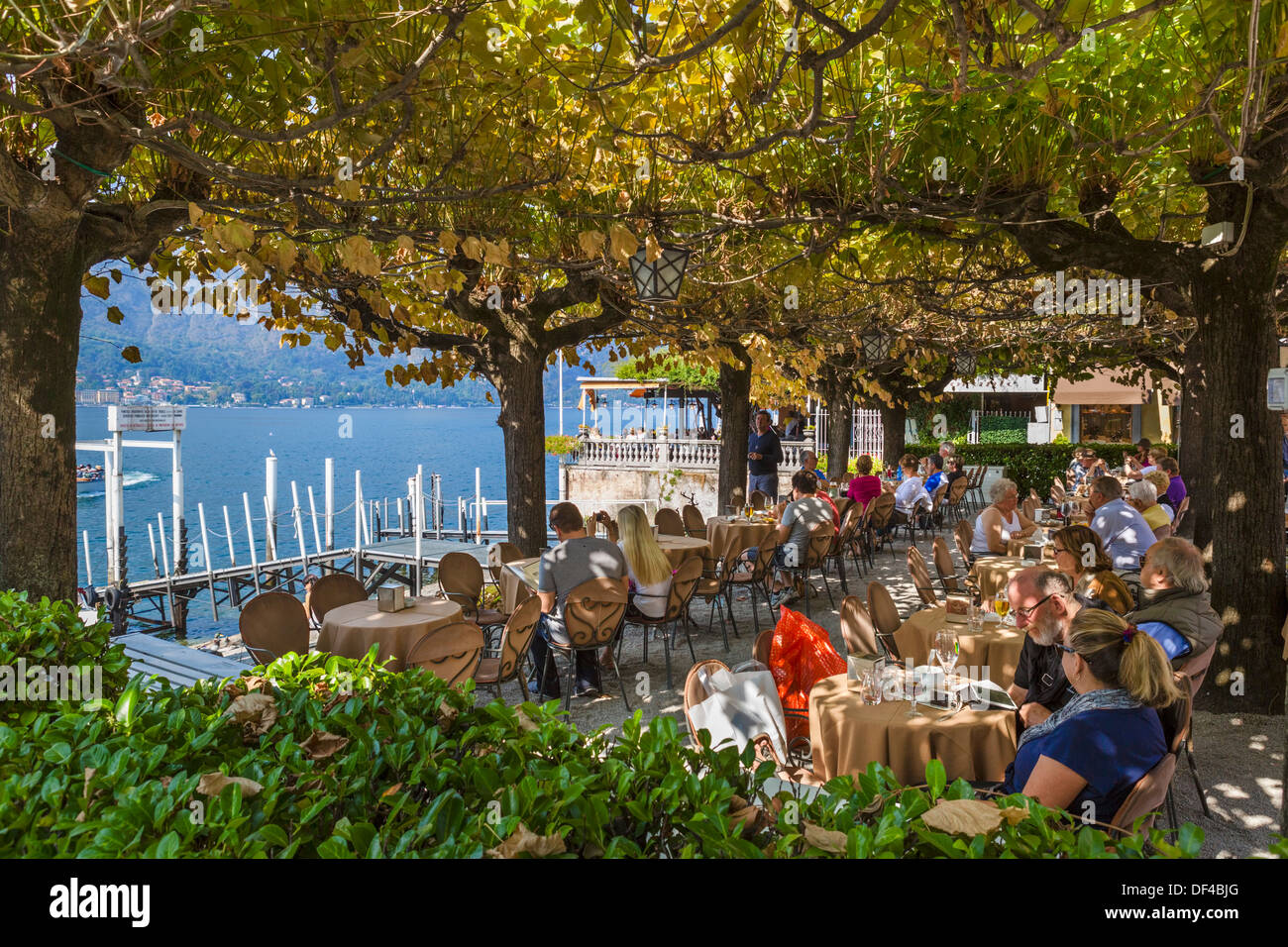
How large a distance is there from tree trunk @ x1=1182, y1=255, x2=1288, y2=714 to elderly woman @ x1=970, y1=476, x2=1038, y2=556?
238cm

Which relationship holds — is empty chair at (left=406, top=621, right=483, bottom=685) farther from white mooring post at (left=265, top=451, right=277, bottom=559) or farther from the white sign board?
white mooring post at (left=265, top=451, right=277, bottom=559)

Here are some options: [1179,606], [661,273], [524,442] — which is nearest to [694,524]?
[524,442]

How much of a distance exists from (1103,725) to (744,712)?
1.46 metres

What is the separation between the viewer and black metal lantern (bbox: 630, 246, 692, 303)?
641 centimetres

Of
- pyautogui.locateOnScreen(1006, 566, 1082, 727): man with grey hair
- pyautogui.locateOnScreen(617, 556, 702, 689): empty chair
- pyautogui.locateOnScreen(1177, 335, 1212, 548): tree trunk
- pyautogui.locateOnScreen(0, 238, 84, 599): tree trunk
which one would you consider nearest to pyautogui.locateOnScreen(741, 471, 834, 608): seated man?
pyautogui.locateOnScreen(617, 556, 702, 689): empty chair

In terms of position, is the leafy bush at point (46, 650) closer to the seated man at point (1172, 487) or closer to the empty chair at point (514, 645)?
the empty chair at point (514, 645)

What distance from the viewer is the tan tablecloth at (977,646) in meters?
4.61

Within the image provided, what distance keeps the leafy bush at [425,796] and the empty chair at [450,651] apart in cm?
238

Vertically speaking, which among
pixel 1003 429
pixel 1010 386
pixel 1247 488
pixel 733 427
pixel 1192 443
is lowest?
pixel 1247 488

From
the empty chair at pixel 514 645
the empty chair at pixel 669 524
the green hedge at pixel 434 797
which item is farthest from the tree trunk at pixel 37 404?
the empty chair at pixel 669 524

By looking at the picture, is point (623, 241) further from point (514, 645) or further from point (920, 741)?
point (920, 741)

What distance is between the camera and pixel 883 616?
525cm
